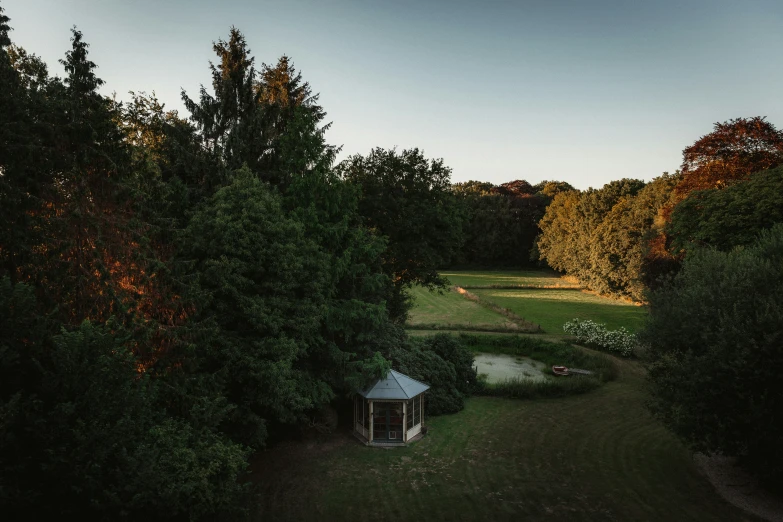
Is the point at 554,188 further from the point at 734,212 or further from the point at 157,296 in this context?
the point at 157,296

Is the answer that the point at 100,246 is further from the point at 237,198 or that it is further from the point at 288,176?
the point at 288,176

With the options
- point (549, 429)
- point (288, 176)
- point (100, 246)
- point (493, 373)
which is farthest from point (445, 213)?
point (100, 246)

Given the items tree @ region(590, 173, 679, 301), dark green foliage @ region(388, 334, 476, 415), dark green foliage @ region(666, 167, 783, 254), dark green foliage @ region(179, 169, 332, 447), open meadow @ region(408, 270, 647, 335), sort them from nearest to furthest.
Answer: dark green foliage @ region(179, 169, 332, 447) → dark green foliage @ region(388, 334, 476, 415) → dark green foliage @ region(666, 167, 783, 254) → open meadow @ region(408, 270, 647, 335) → tree @ region(590, 173, 679, 301)

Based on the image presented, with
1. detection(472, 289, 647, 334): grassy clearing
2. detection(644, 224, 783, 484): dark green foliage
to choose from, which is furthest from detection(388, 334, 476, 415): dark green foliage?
detection(472, 289, 647, 334): grassy clearing

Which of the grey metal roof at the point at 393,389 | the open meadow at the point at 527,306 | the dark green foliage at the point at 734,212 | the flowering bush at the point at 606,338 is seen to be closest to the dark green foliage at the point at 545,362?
the flowering bush at the point at 606,338

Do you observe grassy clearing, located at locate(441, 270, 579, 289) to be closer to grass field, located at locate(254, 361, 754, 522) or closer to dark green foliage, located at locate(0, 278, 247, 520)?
grass field, located at locate(254, 361, 754, 522)

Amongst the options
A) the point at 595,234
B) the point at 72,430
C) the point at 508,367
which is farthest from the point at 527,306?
the point at 72,430
